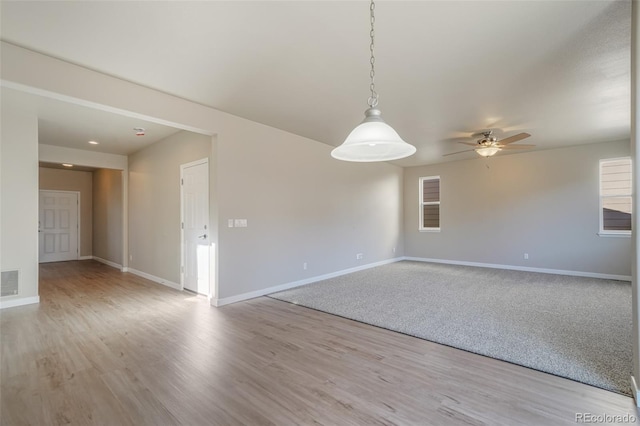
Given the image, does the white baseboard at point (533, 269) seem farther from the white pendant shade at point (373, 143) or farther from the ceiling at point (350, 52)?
the white pendant shade at point (373, 143)

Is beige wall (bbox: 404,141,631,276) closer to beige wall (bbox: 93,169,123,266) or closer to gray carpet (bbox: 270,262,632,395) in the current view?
gray carpet (bbox: 270,262,632,395)

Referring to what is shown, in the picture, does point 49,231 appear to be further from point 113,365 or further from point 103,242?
point 113,365

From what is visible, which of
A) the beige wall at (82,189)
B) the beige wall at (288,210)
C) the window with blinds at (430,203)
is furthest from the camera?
the beige wall at (82,189)

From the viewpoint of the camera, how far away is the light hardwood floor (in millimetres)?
1836

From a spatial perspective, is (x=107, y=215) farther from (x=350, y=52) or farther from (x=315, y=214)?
(x=350, y=52)

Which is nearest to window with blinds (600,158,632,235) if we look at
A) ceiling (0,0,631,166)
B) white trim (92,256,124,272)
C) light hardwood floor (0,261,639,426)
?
ceiling (0,0,631,166)

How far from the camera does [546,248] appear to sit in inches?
249

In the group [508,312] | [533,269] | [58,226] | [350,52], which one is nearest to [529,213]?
[533,269]

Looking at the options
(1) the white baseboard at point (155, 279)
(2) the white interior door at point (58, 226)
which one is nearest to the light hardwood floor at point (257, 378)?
(1) the white baseboard at point (155, 279)

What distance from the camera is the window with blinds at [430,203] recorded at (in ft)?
26.4

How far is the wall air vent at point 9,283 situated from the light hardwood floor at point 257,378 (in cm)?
65

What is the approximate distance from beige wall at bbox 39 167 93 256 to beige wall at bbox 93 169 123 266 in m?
0.26

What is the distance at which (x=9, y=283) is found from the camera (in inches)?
160

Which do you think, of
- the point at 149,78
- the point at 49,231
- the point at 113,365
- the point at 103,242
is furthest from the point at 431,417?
the point at 49,231
